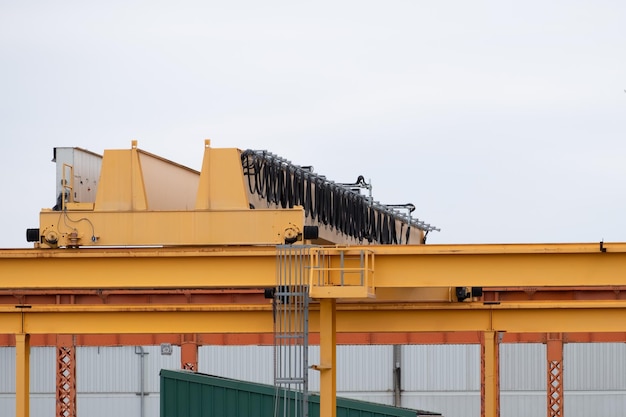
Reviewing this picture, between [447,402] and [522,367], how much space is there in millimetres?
3202

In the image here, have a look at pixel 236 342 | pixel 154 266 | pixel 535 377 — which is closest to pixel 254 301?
pixel 236 342

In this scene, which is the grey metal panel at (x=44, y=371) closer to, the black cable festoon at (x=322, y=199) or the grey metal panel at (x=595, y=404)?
the grey metal panel at (x=595, y=404)

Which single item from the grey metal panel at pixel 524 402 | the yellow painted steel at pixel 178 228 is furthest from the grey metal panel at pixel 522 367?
the yellow painted steel at pixel 178 228

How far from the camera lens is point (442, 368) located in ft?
155

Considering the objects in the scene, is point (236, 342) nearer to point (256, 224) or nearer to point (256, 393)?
point (256, 393)

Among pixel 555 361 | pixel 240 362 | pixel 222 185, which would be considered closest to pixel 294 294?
pixel 222 185

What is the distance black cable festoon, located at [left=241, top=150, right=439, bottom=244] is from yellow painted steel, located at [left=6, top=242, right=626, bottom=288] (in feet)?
6.99

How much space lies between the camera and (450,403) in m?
47.1

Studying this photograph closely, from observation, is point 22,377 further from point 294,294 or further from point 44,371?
point 44,371

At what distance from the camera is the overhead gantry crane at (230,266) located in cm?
1850

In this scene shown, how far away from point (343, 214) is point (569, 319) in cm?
526

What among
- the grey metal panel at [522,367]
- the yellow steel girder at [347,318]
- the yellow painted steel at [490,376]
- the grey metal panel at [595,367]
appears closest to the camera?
the yellow steel girder at [347,318]

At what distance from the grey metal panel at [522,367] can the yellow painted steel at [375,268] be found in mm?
28811

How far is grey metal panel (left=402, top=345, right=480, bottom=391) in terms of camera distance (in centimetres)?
4681
